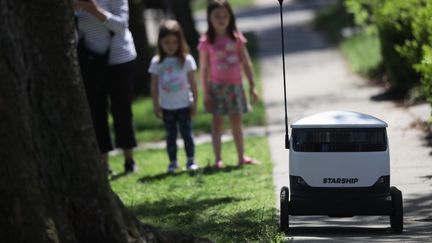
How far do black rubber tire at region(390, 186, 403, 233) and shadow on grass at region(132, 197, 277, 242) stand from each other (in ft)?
2.48

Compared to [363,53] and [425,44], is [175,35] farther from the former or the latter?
[363,53]

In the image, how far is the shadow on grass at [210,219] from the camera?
24.3ft

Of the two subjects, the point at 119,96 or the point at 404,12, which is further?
the point at 404,12

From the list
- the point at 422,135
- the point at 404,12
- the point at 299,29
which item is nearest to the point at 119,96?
the point at 422,135

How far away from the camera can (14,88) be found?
5730 mm

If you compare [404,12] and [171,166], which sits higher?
[404,12]

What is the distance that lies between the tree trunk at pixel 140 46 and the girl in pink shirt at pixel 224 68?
24.6ft

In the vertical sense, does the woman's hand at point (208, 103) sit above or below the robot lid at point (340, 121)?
below

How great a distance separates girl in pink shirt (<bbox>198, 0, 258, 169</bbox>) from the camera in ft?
36.5

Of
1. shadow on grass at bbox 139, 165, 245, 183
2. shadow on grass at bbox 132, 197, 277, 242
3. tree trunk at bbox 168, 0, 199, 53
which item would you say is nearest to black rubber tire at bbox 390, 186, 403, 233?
shadow on grass at bbox 132, 197, 277, 242

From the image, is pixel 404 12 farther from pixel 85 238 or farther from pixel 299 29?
pixel 299 29

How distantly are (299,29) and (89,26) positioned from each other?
18992 millimetres

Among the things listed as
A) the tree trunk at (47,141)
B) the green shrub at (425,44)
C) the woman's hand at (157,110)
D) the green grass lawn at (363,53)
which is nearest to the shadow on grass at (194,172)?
the woman's hand at (157,110)

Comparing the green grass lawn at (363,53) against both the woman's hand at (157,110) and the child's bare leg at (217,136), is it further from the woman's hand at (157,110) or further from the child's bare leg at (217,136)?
the woman's hand at (157,110)
